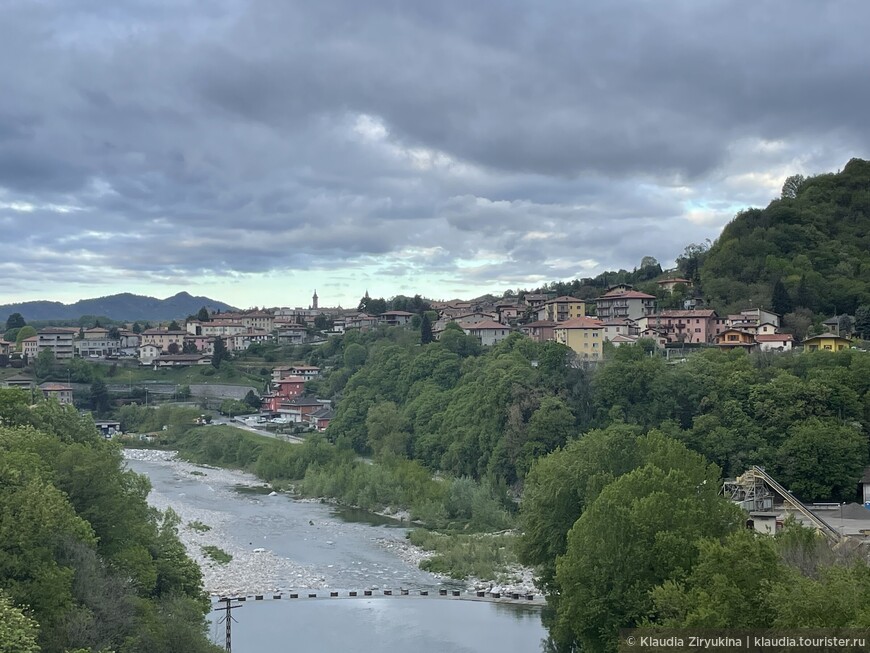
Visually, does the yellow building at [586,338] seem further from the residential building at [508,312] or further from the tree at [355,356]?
the tree at [355,356]

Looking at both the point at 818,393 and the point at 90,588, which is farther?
the point at 818,393

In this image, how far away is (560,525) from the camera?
18828 millimetres

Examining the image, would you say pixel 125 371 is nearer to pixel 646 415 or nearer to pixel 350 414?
pixel 350 414

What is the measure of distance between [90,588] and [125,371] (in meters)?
59.7

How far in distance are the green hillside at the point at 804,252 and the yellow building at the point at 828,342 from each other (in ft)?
20.8

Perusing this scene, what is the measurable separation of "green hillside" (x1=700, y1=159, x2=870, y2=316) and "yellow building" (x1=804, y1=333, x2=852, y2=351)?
633cm

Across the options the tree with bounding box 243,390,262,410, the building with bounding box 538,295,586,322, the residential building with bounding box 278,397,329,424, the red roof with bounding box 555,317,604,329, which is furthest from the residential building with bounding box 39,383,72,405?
the red roof with bounding box 555,317,604,329

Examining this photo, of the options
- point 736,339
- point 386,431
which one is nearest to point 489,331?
point 386,431

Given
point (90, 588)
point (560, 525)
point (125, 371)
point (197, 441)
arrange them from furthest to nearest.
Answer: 1. point (125, 371)
2. point (197, 441)
3. point (560, 525)
4. point (90, 588)

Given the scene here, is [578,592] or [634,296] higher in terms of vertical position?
[634,296]

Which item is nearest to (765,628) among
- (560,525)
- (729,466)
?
(560,525)

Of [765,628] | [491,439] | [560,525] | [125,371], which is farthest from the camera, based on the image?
[125,371]

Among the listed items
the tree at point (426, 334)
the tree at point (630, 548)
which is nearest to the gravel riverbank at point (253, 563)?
the tree at point (630, 548)

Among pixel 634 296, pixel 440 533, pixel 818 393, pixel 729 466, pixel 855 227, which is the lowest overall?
pixel 440 533
